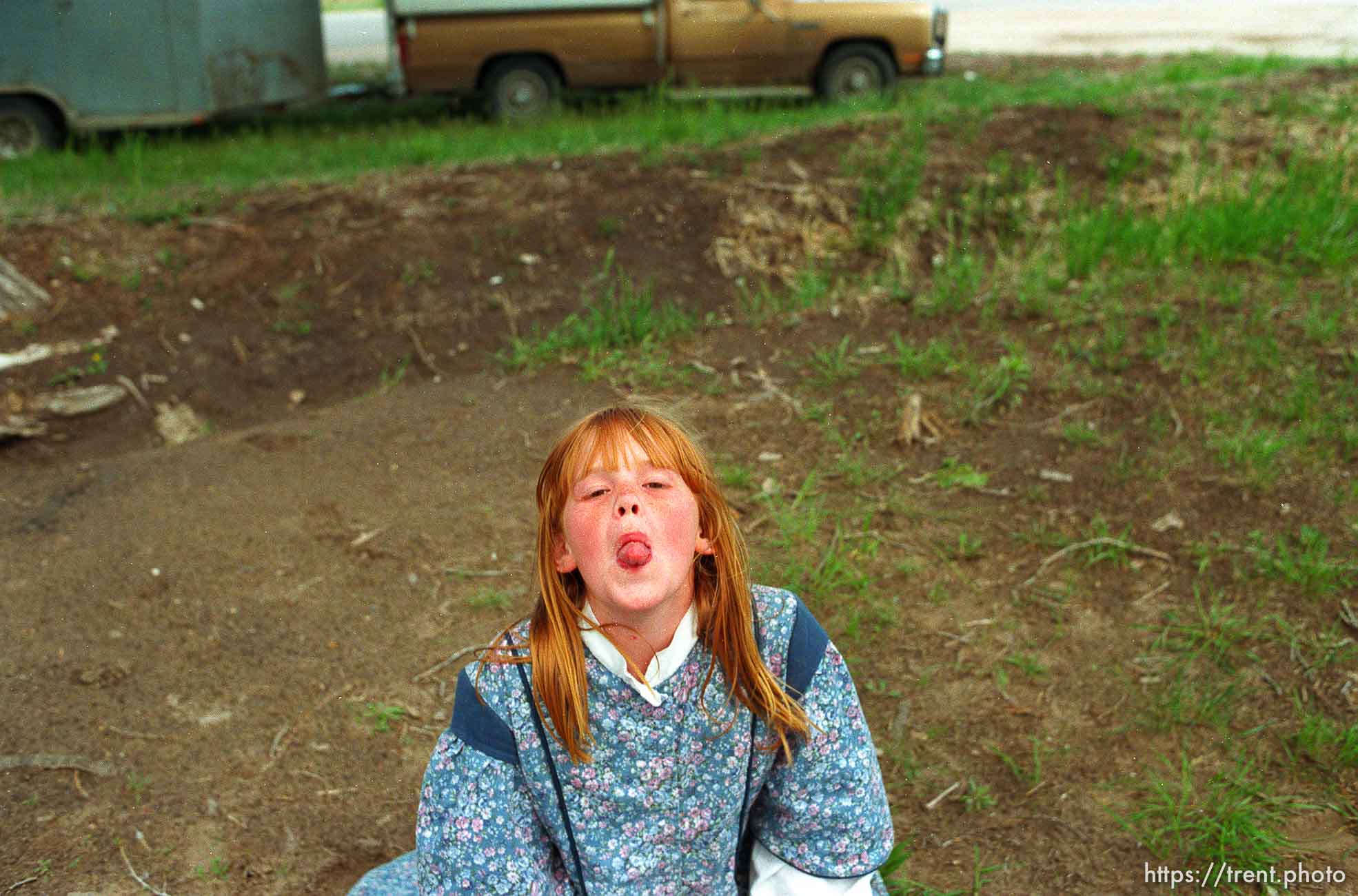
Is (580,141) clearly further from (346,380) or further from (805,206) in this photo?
(346,380)

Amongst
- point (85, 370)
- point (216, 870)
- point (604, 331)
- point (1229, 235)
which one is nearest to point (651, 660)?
point (216, 870)

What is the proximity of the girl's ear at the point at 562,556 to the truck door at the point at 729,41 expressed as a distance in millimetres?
7985

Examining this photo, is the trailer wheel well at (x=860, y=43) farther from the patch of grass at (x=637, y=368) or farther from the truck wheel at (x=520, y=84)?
the patch of grass at (x=637, y=368)

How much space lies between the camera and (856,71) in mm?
9609

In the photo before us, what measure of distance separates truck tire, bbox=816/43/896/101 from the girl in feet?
26.4

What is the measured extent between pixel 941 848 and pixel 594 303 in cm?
→ 305

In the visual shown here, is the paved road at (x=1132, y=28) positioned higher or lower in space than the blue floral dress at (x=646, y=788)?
higher

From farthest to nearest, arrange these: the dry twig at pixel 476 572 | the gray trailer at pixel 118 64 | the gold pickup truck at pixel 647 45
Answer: the gold pickup truck at pixel 647 45 → the gray trailer at pixel 118 64 → the dry twig at pixel 476 572

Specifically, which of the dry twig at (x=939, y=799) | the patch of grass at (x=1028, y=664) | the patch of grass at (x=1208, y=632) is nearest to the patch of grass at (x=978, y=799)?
the dry twig at (x=939, y=799)

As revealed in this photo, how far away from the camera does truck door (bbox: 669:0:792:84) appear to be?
9.43 m

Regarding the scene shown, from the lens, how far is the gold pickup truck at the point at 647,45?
939cm

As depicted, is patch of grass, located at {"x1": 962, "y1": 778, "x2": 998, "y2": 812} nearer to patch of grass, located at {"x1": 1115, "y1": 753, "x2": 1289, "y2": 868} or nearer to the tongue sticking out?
patch of grass, located at {"x1": 1115, "y1": 753, "x2": 1289, "y2": 868}

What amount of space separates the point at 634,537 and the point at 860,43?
8384mm

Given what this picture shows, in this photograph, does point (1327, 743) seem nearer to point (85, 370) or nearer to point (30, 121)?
point (85, 370)
